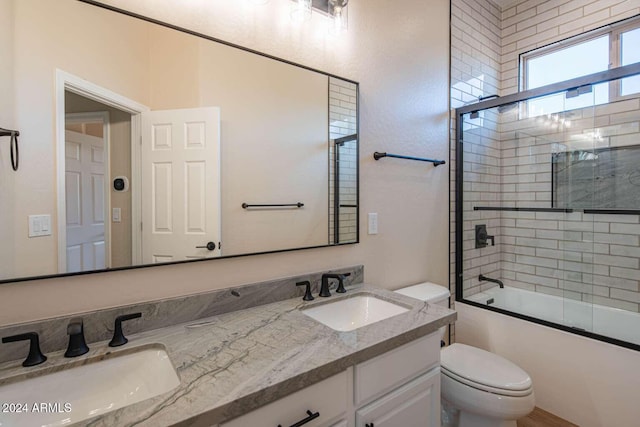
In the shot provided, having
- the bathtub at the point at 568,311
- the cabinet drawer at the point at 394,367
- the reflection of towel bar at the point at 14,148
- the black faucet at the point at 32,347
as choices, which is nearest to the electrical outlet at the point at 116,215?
the reflection of towel bar at the point at 14,148

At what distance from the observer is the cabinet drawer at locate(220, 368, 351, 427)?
2.45 ft

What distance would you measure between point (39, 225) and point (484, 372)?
1.96 metres

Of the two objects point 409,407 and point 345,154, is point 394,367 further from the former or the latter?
point 345,154

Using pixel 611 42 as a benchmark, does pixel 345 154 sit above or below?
below

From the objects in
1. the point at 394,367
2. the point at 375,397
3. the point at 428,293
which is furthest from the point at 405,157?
the point at 375,397

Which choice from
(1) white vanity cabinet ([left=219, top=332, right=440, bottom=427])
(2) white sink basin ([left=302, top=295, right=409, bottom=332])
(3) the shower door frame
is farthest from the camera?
(3) the shower door frame

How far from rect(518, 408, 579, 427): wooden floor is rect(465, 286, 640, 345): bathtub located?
56 cm

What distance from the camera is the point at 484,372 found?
149 centimetres

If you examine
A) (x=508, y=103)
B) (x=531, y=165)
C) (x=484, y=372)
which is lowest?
(x=484, y=372)

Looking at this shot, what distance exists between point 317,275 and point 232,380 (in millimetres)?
782

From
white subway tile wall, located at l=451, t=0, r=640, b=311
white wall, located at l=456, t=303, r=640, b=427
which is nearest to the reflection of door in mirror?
white subway tile wall, located at l=451, t=0, r=640, b=311

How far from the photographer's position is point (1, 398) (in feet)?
2.47

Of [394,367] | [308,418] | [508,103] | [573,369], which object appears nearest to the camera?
[308,418]

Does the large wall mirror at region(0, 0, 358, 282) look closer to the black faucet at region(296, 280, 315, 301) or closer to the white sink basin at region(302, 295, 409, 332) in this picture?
the black faucet at region(296, 280, 315, 301)
